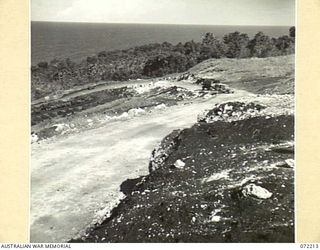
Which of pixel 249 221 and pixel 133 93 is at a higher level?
pixel 133 93

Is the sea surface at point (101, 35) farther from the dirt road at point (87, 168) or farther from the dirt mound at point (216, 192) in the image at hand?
the dirt mound at point (216, 192)

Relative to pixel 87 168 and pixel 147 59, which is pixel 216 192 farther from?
pixel 147 59

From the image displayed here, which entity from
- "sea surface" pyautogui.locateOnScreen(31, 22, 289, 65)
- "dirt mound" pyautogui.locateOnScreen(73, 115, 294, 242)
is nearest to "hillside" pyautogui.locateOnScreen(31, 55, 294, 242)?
"dirt mound" pyautogui.locateOnScreen(73, 115, 294, 242)

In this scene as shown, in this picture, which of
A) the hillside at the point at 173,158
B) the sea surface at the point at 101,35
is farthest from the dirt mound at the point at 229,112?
the sea surface at the point at 101,35

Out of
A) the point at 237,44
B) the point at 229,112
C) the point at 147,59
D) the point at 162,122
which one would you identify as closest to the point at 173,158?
the point at 162,122

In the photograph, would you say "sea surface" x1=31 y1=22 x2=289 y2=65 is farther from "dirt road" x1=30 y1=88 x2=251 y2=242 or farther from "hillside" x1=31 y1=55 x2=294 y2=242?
"dirt road" x1=30 y1=88 x2=251 y2=242

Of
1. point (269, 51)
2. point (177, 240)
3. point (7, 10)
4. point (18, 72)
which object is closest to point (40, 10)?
point (7, 10)

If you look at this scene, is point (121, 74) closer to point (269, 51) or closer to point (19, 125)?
point (19, 125)
